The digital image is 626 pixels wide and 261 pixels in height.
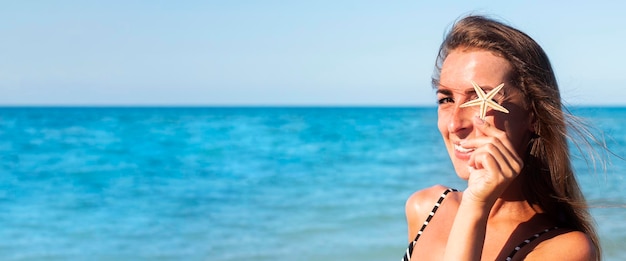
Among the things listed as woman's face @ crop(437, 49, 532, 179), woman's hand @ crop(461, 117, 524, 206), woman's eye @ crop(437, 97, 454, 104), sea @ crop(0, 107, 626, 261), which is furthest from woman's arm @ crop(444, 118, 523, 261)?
sea @ crop(0, 107, 626, 261)

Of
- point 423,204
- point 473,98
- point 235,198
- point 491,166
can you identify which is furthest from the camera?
point 235,198

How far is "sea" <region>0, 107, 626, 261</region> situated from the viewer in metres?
8.53

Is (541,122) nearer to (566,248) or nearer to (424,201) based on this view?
(566,248)

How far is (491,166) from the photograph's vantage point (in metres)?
2.41

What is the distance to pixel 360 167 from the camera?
57.0 feet

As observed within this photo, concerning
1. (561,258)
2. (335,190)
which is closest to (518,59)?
(561,258)

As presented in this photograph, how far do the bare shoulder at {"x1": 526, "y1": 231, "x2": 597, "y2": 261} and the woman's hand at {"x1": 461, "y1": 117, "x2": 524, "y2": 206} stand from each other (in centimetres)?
30

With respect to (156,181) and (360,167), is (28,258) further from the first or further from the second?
(360,167)

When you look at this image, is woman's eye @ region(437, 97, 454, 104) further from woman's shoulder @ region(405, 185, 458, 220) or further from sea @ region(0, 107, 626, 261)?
woman's shoulder @ region(405, 185, 458, 220)

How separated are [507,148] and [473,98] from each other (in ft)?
0.85

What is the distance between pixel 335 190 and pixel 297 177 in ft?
8.03

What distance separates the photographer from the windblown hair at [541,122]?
2686 millimetres

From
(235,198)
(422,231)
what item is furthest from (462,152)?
(235,198)

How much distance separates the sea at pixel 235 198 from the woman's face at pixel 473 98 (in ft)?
0.96
